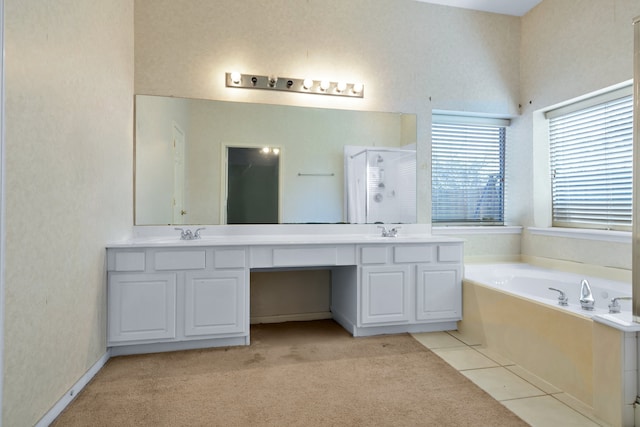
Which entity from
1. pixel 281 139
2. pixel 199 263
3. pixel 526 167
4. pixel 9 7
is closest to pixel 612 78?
pixel 526 167

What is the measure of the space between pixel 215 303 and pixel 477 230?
2504 mm

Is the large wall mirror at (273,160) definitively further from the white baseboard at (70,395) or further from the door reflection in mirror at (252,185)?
the white baseboard at (70,395)

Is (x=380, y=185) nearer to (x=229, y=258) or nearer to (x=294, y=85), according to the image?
(x=294, y=85)

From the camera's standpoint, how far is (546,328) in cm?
215

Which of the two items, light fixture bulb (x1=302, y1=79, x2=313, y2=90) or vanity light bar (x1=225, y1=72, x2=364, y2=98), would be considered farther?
light fixture bulb (x1=302, y1=79, x2=313, y2=90)

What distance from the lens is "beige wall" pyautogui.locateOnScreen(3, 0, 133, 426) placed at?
1424mm

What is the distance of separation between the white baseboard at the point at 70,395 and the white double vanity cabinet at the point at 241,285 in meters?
0.19

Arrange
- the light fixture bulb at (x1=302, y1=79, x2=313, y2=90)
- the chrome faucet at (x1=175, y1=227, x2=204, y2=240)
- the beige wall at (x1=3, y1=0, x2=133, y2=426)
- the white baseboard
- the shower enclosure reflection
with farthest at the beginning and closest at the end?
the shower enclosure reflection
the light fixture bulb at (x1=302, y1=79, x2=313, y2=90)
the chrome faucet at (x1=175, y1=227, x2=204, y2=240)
the white baseboard
the beige wall at (x1=3, y1=0, x2=133, y2=426)

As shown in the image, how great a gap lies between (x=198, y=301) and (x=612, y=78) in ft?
11.0

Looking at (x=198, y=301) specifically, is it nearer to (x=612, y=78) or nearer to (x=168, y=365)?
(x=168, y=365)

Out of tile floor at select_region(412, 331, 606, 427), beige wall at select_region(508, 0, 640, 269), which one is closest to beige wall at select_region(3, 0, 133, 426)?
tile floor at select_region(412, 331, 606, 427)

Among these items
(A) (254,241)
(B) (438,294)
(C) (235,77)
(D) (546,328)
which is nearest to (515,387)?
(D) (546,328)

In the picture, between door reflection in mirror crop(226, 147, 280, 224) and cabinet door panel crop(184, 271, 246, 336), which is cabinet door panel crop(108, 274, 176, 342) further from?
door reflection in mirror crop(226, 147, 280, 224)

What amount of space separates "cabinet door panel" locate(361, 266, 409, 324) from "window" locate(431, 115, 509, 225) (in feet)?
3.43
